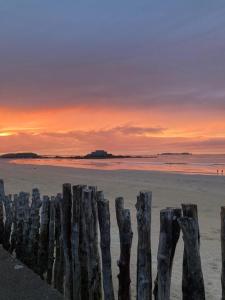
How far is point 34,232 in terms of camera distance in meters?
5.06

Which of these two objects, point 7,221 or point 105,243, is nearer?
point 105,243

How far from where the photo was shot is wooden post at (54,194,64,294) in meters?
4.42

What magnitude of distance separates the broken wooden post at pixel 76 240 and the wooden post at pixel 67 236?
0.31 ft

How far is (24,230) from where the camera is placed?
208 inches

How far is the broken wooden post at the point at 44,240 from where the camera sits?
4.79 metres

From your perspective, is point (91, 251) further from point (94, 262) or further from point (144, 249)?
point (144, 249)

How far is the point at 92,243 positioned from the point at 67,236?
1.51 ft

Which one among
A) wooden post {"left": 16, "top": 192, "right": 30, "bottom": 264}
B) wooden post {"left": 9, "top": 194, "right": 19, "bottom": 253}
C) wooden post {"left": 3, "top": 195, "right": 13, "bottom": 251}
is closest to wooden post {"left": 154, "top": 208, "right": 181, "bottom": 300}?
wooden post {"left": 16, "top": 192, "right": 30, "bottom": 264}

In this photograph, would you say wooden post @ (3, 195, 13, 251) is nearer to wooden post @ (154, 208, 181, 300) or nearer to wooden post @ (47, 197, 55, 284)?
wooden post @ (47, 197, 55, 284)

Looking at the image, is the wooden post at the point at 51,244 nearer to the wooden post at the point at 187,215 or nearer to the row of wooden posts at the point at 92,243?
the row of wooden posts at the point at 92,243

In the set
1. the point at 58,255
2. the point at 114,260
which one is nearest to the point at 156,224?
the point at 114,260

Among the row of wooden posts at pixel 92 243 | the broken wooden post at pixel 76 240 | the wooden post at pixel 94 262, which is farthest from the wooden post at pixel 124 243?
the broken wooden post at pixel 76 240

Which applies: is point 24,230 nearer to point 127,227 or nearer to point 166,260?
point 127,227

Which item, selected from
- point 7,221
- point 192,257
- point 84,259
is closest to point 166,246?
point 192,257
